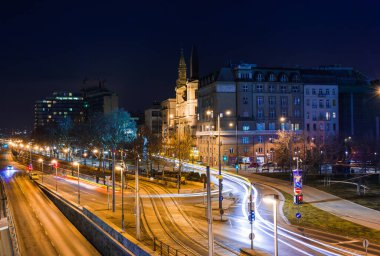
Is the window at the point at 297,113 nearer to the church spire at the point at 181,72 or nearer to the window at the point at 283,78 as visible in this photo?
the window at the point at 283,78

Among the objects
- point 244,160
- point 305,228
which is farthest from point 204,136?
point 305,228

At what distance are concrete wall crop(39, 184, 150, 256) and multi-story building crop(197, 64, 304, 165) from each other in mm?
44584

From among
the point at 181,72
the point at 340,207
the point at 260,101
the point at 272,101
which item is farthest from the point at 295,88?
the point at 340,207

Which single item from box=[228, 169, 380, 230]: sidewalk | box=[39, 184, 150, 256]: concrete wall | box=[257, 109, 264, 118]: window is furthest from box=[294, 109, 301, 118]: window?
box=[39, 184, 150, 256]: concrete wall

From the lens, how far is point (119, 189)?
65938 mm

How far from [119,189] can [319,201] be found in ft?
95.8

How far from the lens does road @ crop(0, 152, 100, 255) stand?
139 ft

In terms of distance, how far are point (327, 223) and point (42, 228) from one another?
103 feet

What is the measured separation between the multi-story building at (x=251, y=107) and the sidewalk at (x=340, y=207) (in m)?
33.3

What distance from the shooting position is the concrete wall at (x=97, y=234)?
105 ft

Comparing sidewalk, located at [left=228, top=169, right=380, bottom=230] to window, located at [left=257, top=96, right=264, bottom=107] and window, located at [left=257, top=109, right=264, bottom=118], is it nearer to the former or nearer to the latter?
window, located at [left=257, top=109, right=264, bottom=118]

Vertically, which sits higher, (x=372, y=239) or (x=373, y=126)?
(x=373, y=126)

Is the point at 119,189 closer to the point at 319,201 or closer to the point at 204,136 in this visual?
the point at 319,201

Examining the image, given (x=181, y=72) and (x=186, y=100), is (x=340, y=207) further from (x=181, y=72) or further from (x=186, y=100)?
(x=181, y=72)
